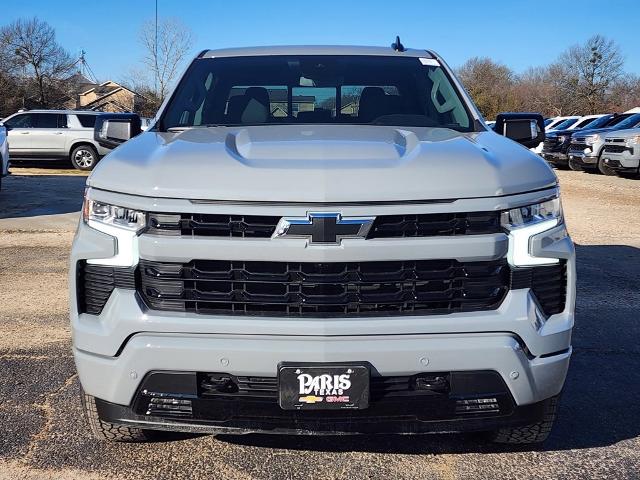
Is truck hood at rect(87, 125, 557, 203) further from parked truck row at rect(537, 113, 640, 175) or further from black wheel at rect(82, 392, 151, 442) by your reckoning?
parked truck row at rect(537, 113, 640, 175)

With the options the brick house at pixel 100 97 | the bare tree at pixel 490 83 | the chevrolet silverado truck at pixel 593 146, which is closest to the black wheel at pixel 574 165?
the chevrolet silverado truck at pixel 593 146

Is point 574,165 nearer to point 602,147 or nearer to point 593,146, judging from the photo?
point 593,146

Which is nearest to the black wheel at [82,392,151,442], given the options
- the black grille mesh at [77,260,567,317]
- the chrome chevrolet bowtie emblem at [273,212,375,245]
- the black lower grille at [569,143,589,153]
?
the black grille mesh at [77,260,567,317]

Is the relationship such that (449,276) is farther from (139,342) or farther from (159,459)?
(159,459)

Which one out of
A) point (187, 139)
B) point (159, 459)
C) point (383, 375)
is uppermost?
point (187, 139)

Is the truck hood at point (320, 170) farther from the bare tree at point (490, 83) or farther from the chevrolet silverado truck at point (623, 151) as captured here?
the bare tree at point (490, 83)

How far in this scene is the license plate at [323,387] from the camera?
8.23ft

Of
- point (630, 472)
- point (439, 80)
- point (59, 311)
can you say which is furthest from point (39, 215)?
point (630, 472)

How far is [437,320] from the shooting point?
8.40 feet

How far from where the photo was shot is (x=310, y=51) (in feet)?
14.8

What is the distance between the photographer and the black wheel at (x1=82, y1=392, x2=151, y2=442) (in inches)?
115

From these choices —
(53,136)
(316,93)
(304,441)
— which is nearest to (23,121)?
(53,136)

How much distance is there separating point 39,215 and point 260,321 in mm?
9017

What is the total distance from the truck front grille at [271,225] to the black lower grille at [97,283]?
204mm
